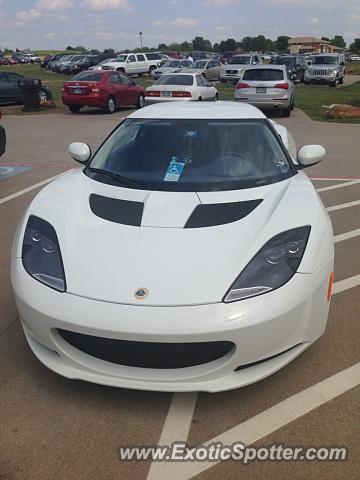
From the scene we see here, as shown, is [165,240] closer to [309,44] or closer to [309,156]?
[309,156]

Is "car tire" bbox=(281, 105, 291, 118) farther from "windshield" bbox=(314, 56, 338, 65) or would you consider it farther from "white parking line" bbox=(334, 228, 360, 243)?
"windshield" bbox=(314, 56, 338, 65)

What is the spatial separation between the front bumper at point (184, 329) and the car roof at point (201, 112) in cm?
191

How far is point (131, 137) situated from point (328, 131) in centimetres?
1008

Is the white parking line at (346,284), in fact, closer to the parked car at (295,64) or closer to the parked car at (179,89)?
the parked car at (179,89)

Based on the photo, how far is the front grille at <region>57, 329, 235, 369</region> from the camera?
90.5 inches

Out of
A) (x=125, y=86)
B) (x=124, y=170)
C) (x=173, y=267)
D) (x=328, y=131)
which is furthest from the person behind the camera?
(x=125, y=86)

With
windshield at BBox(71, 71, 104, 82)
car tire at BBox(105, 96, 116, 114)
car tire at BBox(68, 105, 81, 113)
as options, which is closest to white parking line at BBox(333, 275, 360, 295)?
car tire at BBox(105, 96, 116, 114)

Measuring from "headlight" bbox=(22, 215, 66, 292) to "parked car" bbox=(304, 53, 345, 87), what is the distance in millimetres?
28661

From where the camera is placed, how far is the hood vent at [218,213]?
2.85 m

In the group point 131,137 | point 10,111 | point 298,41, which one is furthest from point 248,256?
point 298,41

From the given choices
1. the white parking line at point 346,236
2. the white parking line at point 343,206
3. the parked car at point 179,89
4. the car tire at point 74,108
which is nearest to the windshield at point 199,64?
the parked car at point 179,89

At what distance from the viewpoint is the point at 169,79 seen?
1652cm

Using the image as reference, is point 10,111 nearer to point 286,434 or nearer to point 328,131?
point 328,131

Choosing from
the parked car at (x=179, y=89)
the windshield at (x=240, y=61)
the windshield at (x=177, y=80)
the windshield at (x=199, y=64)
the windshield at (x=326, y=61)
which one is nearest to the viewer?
the parked car at (x=179, y=89)
